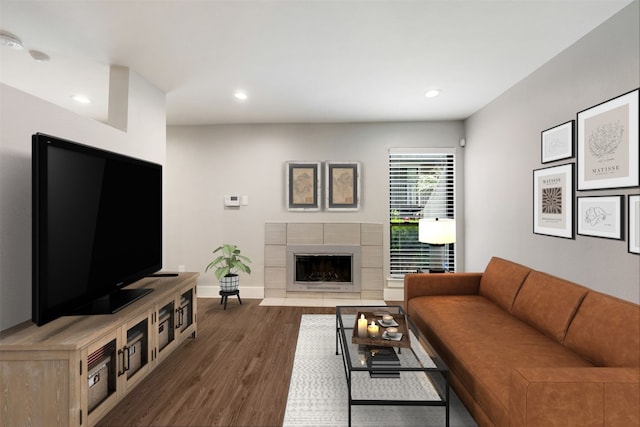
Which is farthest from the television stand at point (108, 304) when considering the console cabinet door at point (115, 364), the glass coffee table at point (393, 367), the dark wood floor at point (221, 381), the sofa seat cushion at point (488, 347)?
the sofa seat cushion at point (488, 347)

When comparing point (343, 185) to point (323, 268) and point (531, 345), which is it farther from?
point (531, 345)

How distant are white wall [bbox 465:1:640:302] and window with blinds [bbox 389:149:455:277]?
0.29m

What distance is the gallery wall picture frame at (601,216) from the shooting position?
2.09 m

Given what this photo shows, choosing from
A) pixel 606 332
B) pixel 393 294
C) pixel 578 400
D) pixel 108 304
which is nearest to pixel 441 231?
pixel 393 294

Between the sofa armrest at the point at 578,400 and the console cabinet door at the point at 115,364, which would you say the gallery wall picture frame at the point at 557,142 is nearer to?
the sofa armrest at the point at 578,400

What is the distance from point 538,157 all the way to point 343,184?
8.16 ft

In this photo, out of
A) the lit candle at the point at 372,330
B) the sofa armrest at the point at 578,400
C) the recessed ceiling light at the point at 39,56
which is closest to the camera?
the sofa armrest at the point at 578,400

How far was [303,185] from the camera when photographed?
4.80m

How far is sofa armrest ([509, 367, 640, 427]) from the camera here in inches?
52.1

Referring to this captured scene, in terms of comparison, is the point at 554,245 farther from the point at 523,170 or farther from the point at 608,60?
the point at 608,60

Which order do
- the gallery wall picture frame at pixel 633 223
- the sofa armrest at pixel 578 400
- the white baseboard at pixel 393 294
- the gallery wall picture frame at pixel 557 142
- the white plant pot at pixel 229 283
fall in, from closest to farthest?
the sofa armrest at pixel 578 400 → the gallery wall picture frame at pixel 633 223 → the gallery wall picture frame at pixel 557 142 → the white plant pot at pixel 229 283 → the white baseboard at pixel 393 294

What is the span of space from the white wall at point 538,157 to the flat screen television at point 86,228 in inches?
135

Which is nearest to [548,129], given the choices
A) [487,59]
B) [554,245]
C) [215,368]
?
[487,59]

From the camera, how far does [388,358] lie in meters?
1.99
